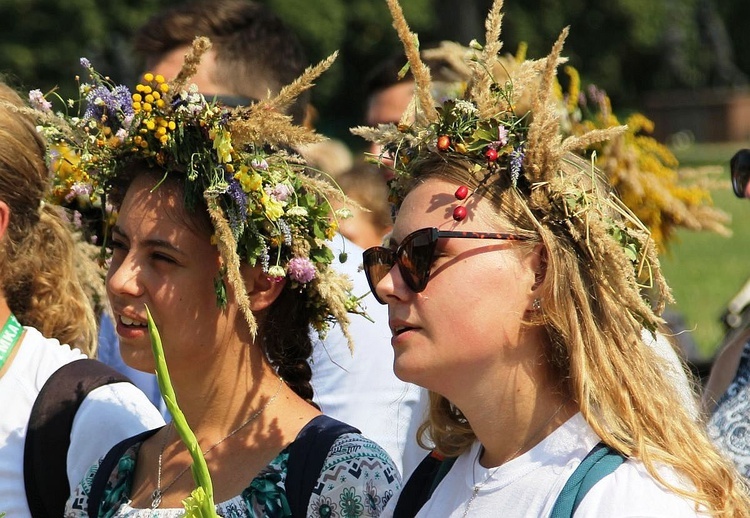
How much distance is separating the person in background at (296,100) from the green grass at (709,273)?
243 inches

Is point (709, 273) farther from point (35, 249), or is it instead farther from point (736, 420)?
point (35, 249)

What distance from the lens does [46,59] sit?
28.8 metres

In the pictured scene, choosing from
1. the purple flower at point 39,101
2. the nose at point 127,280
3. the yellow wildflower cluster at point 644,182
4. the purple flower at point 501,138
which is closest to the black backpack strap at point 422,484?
the purple flower at point 501,138

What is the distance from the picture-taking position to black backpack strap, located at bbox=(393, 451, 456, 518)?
250cm

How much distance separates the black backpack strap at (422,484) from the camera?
2499 mm

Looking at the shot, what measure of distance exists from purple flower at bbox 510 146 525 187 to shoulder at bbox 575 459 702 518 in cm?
63

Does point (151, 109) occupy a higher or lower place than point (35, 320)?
higher

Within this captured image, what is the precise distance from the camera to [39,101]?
10.3 feet

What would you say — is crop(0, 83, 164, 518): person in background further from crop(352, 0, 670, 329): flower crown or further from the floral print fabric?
crop(352, 0, 670, 329): flower crown

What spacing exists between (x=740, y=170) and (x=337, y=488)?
6.14 feet

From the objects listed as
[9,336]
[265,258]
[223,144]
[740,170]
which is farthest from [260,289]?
[740,170]

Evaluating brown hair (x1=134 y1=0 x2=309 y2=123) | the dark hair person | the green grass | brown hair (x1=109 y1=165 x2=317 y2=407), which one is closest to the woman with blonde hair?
the dark hair person

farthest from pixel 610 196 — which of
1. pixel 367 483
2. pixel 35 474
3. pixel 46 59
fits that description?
pixel 46 59

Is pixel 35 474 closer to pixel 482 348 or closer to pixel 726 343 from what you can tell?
pixel 482 348
